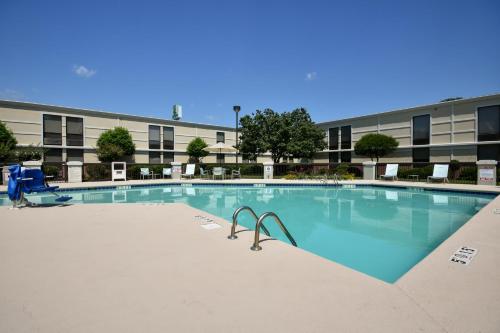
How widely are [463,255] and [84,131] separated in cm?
2736

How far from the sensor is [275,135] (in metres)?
21.3

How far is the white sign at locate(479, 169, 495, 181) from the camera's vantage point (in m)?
12.0

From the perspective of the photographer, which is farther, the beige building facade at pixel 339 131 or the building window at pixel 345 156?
the building window at pixel 345 156

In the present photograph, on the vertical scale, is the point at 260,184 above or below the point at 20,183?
below

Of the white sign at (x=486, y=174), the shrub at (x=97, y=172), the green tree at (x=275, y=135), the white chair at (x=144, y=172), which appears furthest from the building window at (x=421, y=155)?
the shrub at (x=97, y=172)

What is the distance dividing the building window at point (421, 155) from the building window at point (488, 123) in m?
3.75

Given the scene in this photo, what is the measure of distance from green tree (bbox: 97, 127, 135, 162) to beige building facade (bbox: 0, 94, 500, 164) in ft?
6.75

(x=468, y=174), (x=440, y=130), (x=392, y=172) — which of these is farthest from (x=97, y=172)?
(x=440, y=130)

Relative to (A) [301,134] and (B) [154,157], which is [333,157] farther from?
(B) [154,157]

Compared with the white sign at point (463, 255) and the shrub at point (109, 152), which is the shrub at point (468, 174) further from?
the shrub at point (109, 152)

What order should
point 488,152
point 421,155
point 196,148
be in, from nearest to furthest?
1. point 488,152
2. point 421,155
3. point 196,148

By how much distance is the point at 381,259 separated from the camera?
4.04m

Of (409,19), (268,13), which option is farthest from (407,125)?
(268,13)

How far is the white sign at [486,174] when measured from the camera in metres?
12.0
